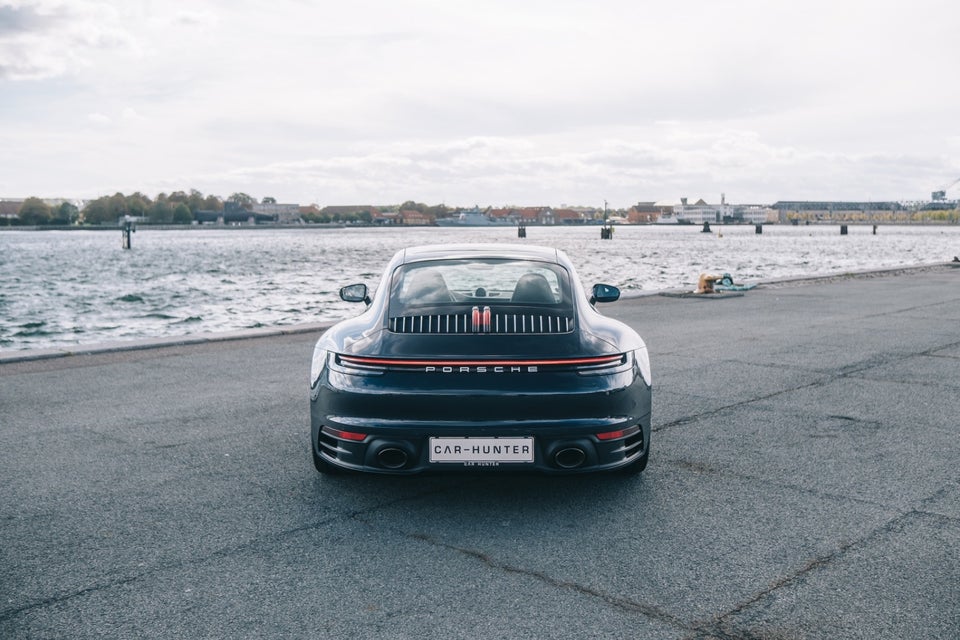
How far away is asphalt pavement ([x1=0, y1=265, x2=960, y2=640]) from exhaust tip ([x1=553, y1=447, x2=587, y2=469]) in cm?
31

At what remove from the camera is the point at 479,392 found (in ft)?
14.1

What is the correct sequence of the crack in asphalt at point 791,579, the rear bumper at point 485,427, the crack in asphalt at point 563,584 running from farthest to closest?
the rear bumper at point 485,427 < the crack in asphalt at point 563,584 < the crack in asphalt at point 791,579

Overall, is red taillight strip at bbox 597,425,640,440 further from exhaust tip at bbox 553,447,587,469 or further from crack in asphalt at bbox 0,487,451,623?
crack in asphalt at bbox 0,487,451,623

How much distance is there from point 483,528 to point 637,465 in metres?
1.11

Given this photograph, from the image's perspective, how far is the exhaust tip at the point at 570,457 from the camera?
14.3ft

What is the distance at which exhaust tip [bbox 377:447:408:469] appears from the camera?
4352mm

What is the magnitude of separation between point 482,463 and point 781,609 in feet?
5.12

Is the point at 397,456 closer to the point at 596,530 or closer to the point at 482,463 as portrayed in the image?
the point at 482,463

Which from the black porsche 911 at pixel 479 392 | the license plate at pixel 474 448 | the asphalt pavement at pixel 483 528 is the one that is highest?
the black porsche 911 at pixel 479 392

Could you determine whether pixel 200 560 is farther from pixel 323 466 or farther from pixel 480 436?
pixel 480 436

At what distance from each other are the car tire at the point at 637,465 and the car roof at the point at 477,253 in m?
1.29

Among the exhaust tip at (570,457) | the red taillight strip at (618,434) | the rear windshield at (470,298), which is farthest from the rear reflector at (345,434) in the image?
the red taillight strip at (618,434)

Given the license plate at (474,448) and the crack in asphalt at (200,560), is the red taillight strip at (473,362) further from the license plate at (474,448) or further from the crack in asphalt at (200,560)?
the crack in asphalt at (200,560)

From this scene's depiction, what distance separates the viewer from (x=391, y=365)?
4.41 m
